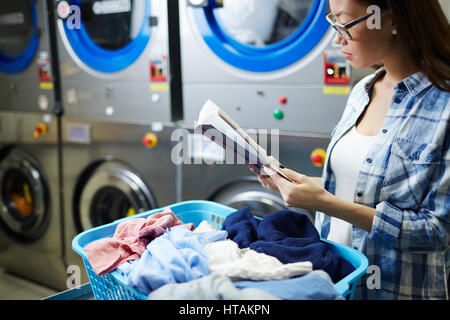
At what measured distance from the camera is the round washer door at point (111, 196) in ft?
7.48

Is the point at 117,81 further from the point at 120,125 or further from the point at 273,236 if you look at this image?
the point at 273,236

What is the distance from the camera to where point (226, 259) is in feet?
2.76

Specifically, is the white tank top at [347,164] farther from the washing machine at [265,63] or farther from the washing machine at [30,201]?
the washing machine at [30,201]

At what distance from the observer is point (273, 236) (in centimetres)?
93

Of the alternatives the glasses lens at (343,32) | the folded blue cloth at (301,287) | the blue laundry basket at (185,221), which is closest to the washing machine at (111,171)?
the blue laundry basket at (185,221)

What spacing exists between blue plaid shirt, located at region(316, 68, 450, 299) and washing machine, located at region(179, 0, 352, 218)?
0.57 m

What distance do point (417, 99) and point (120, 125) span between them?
159cm

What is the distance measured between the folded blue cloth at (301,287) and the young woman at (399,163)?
12.4 inches

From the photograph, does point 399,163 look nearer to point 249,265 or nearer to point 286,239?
point 286,239

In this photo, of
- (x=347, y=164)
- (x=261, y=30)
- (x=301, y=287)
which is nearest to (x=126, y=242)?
(x=301, y=287)

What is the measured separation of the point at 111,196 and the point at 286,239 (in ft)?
5.85

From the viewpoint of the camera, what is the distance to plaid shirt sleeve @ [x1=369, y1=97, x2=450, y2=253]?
102 cm

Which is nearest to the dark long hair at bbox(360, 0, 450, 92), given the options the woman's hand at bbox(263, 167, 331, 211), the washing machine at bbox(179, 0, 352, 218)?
the woman's hand at bbox(263, 167, 331, 211)
